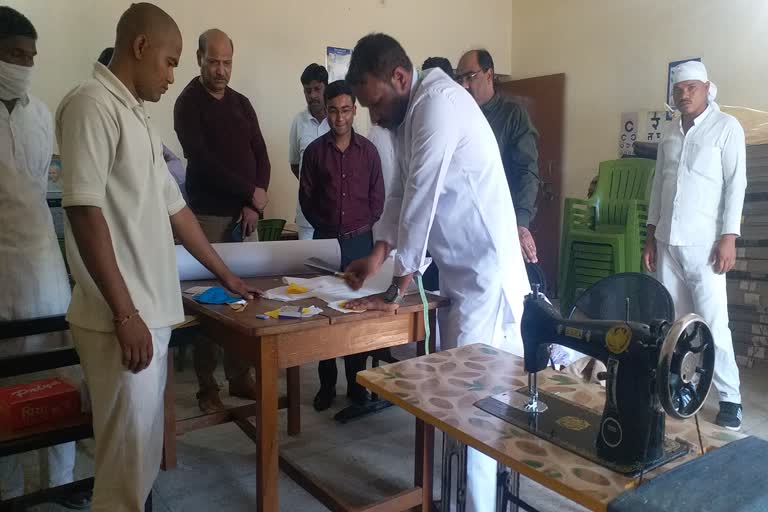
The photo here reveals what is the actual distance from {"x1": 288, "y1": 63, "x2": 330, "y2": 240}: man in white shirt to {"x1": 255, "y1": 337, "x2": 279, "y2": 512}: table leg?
2154mm

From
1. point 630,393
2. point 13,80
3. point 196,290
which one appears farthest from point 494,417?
point 13,80

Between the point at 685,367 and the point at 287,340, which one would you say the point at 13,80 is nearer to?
the point at 287,340

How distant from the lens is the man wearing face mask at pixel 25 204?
1.87 meters

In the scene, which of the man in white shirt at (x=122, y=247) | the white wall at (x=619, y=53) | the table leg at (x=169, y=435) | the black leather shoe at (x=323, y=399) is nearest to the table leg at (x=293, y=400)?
the black leather shoe at (x=323, y=399)

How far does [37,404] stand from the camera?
1645 mm

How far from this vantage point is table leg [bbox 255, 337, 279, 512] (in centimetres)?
156

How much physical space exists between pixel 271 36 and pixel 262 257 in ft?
9.50

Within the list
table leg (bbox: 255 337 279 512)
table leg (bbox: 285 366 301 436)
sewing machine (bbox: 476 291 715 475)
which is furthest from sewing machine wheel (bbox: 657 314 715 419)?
table leg (bbox: 285 366 301 436)

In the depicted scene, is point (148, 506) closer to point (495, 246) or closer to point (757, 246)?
point (495, 246)

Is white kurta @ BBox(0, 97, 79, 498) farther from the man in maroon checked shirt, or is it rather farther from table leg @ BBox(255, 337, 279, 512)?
the man in maroon checked shirt

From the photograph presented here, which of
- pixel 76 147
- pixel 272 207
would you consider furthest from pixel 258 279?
pixel 272 207

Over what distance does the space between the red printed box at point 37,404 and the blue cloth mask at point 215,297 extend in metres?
0.44

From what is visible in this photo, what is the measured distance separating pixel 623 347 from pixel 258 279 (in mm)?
1466

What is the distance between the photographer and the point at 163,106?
4113 mm
